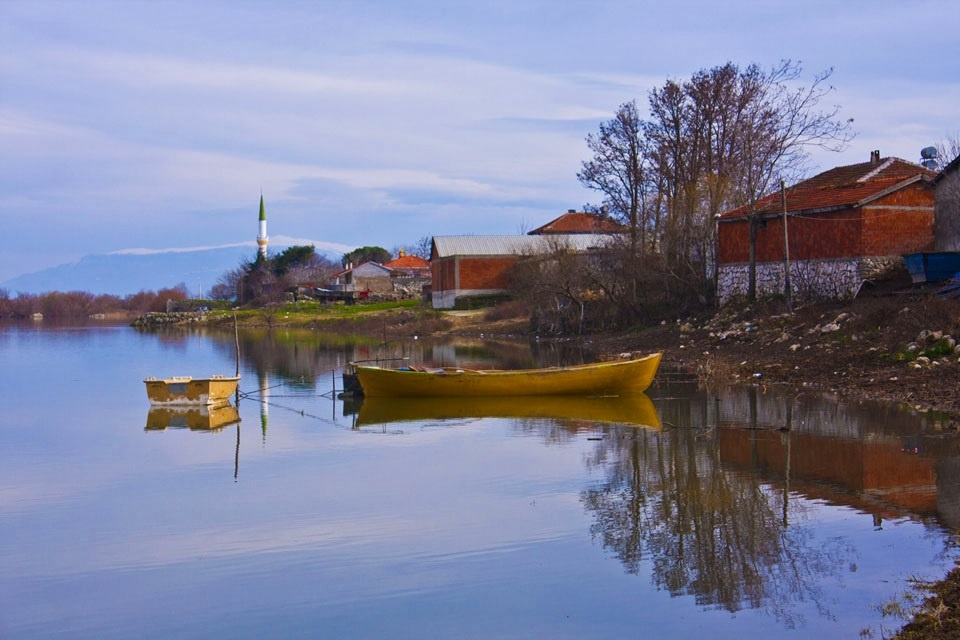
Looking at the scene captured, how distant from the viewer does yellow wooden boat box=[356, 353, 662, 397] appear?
2352 cm

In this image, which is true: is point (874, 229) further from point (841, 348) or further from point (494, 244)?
point (494, 244)

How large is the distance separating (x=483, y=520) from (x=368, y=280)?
76.0 m

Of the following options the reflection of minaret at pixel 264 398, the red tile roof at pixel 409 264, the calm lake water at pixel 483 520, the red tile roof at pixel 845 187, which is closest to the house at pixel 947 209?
the red tile roof at pixel 845 187

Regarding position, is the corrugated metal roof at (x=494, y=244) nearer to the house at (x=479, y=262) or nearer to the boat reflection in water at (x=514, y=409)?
the house at (x=479, y=262)

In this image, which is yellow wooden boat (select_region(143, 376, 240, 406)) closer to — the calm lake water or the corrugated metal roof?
the calm lake water

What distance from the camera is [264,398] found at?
2752 centimetres

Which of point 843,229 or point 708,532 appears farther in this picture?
point 843,229

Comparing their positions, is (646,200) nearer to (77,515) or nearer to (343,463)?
(343,463)

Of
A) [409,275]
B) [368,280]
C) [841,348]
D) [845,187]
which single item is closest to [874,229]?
[845,187]

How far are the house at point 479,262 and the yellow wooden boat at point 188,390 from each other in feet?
133

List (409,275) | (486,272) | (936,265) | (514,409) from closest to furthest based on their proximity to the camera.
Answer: (514,409), (936,265), (486,272), (409,275)

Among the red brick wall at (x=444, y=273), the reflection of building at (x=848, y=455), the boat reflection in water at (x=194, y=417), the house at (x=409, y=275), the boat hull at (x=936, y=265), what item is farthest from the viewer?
the house at (x=409, y=275)

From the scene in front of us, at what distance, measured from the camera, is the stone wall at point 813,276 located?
1186 inches

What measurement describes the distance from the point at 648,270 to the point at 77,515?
30.1 m
